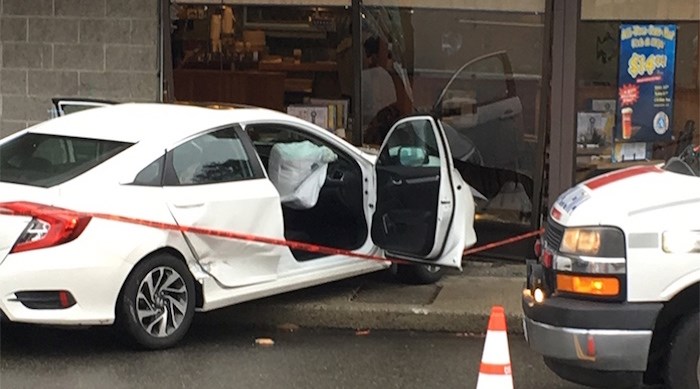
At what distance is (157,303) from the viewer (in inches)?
281

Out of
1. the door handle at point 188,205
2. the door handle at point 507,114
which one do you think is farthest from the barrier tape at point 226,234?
the door handle at point 507,114

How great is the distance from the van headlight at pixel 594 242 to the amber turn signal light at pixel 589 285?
0.11m

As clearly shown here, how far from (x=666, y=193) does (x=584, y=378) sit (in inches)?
38.8

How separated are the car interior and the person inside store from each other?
85.1 inches

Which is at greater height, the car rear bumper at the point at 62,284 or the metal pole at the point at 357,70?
the metal pole at the point at 357,70

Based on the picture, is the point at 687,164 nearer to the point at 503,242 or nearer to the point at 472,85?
the point at 503,242

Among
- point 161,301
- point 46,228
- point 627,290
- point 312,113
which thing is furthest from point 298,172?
point 627,290

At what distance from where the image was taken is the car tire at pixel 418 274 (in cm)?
895

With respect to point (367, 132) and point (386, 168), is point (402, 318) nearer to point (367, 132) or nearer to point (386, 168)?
point (386, 168)

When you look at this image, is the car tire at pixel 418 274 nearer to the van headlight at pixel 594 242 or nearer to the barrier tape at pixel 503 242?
the barrier tape at pixel 503 242

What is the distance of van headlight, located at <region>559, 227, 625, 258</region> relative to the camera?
17.5ft

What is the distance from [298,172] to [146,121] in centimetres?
137

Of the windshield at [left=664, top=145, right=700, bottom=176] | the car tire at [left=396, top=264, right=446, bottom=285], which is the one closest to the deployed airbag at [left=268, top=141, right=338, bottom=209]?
the car tire at [left=396, top=264, right=446, bottom=285]

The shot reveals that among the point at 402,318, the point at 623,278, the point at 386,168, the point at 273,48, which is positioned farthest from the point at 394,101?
the point at 623,278
